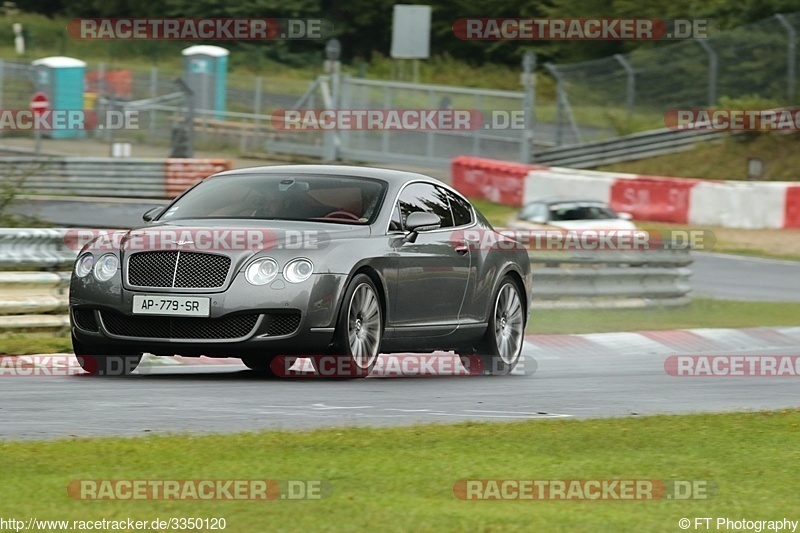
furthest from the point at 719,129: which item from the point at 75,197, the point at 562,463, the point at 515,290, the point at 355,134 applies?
the point at 562,463

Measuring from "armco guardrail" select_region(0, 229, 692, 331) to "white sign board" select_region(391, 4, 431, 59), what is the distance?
20158 millimetres

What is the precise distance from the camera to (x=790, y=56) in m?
35.5

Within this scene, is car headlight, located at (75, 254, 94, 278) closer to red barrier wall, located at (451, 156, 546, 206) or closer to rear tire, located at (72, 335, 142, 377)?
rear tire, located at (72, 335, 142, 377)

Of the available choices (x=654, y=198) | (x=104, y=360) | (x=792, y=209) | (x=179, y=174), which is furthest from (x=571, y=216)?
(x=104, y=360)

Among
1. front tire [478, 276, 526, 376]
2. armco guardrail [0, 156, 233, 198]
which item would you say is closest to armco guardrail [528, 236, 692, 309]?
front tire [478, 276, 526, 376]

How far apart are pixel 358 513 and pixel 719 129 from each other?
32.6 m

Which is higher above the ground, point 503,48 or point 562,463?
point 503,48

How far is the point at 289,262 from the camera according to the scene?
996 centimetres

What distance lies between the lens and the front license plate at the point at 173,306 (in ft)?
32.3

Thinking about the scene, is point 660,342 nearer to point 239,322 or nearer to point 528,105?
point 239,322

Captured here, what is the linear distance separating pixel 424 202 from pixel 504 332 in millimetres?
1284

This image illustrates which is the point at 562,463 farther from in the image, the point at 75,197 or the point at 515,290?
the point at 75,197

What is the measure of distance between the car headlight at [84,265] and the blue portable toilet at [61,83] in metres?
33.5

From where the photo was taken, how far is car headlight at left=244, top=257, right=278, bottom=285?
9.87 metres
